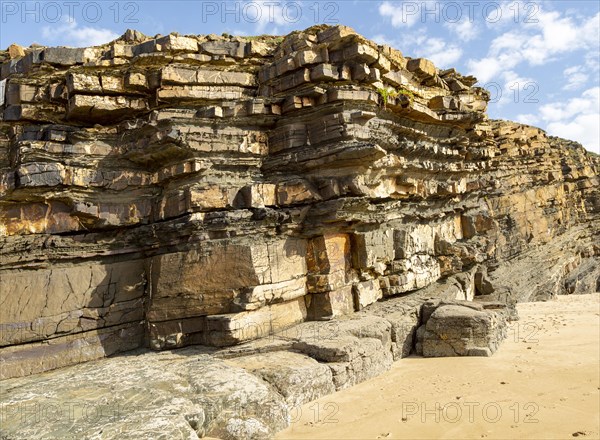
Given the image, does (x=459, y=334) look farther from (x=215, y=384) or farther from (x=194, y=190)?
(x=194, y=190)

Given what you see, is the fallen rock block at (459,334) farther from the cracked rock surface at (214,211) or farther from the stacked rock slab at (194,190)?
the stacked rock slab at (194,190)

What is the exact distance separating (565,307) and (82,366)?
617 inches

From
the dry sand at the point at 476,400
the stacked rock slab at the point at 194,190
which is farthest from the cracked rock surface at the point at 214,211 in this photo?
the dry sand at the point at 476,400

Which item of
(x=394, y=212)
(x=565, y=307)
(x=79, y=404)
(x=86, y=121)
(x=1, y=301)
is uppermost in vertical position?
Result: (x=86, y=121)

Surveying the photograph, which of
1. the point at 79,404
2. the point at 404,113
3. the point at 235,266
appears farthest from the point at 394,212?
the point at 79,404

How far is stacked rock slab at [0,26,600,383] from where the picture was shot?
9086mm

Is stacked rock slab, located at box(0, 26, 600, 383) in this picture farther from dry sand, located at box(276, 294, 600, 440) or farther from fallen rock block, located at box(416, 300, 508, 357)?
dry sand, located at box(276, 294, 600, 440)

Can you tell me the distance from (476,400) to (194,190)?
6.93 meters

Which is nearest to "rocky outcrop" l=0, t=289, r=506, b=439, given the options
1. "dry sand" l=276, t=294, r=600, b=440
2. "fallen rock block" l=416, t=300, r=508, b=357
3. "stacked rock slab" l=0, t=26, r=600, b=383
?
"fallen rock block" l=416, t=300, r=508, b=357

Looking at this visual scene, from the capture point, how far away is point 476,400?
6617 mm

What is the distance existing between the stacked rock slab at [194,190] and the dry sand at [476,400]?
1575 millimetres

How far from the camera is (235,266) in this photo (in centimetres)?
903

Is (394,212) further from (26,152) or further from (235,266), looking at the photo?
(26,152)

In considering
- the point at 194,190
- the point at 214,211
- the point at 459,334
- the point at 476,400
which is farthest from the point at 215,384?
the point at 459,334
